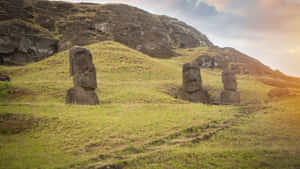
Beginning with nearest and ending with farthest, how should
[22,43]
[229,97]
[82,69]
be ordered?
[82,69]
[229,97]
[22,43]

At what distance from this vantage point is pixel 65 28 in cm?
6619

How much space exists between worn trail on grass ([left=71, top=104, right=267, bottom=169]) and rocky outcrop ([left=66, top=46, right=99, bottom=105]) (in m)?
10.5

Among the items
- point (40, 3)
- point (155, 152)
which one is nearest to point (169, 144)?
point (155, 152)

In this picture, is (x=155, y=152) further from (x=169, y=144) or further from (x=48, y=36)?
(x=48, y=36)

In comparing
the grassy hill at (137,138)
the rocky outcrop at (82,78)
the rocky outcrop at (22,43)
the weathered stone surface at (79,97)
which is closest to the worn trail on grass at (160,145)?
the grassy hill at (137,138)

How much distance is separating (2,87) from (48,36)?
39.9 m

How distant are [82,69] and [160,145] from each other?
12668 mm

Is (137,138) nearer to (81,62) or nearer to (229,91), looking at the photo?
(81,62)

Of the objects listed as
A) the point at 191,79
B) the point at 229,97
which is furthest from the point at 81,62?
the point at 229,97

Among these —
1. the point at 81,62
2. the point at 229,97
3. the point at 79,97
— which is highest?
the point at 81,62

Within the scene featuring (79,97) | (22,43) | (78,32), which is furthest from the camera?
(78,32)

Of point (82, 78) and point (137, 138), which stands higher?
point (82, 78)

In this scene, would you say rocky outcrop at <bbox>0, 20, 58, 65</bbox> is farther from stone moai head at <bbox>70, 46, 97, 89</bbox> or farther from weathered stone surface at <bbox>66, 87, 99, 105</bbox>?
weathered stone surface at <bbox>66, 87, 99, 105</bbox>

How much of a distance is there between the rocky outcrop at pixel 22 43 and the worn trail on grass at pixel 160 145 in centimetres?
4891
